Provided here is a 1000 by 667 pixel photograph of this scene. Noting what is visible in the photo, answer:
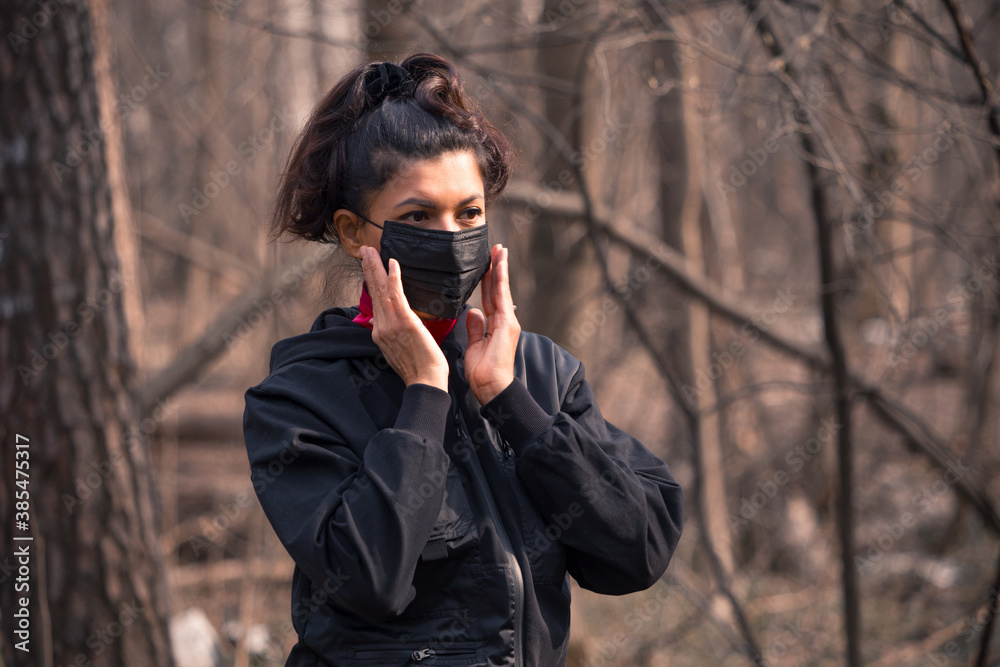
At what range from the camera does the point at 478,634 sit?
4.98 feet

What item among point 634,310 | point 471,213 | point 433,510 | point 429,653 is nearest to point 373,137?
point 471,213

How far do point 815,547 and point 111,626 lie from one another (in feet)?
16.0

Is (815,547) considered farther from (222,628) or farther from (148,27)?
(148,27)

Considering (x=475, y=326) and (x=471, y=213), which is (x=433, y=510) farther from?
(x=471, y=213)

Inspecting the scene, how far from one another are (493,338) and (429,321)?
20 cm

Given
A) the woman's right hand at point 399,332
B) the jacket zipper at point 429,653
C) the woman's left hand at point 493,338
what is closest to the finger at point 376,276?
the woman's right hand at point 399,332

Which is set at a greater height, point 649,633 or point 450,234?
point 450,234

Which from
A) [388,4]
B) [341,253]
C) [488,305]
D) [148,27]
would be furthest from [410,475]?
[148,27]

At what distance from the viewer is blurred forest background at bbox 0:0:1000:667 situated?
9.14 feet

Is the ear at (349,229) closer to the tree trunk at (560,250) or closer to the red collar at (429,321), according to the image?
the red collar at (429,321)

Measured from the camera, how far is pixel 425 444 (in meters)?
1.46

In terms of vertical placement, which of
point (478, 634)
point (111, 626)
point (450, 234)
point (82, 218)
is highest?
point (82, 218)

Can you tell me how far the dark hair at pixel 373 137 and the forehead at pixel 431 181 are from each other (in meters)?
0.01

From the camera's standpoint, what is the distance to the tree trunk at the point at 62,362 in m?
2.73
